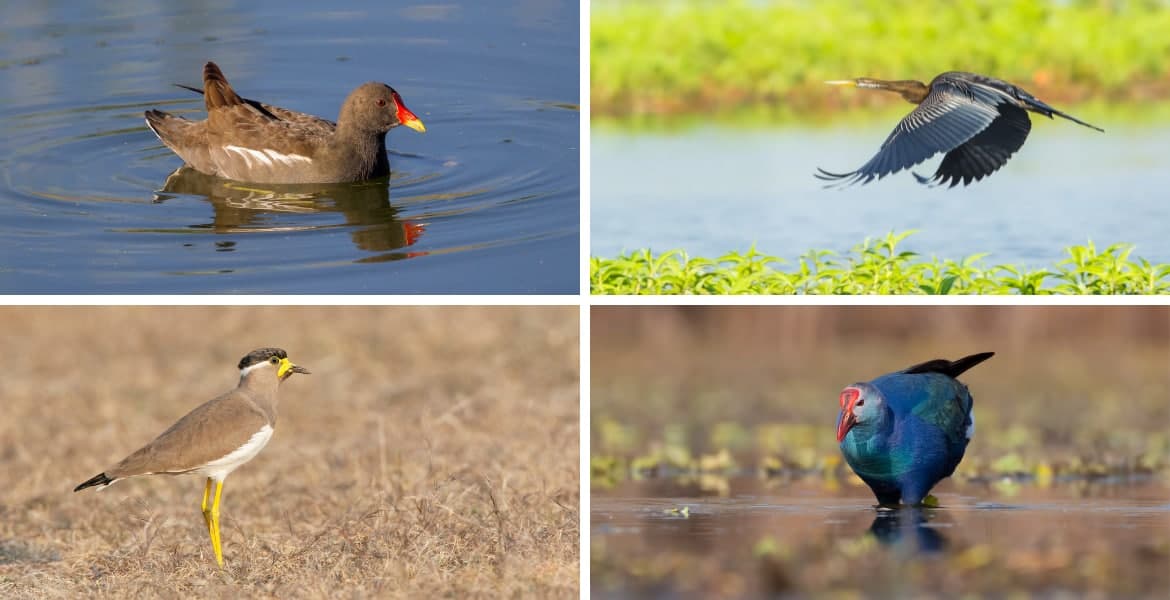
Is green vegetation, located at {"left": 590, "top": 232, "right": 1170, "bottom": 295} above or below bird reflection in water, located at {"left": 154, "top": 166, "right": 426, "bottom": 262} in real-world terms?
below

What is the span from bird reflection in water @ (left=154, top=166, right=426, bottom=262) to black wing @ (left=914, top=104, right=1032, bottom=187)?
7.24 feet

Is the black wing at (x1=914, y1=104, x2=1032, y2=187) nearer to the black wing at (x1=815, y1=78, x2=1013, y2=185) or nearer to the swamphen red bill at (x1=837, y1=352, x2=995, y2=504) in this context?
the black wing at (x1=815, y1=78, x2=1013, y2=185)

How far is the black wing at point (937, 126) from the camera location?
5.48 metres

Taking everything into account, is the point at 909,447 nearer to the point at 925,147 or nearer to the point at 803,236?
the point at 925,147

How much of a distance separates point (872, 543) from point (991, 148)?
1755 mm

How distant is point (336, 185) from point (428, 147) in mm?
599

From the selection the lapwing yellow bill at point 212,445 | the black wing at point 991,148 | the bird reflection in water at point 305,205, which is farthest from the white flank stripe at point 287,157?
the black wing at point 991,148

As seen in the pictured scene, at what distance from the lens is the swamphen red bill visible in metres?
5.66

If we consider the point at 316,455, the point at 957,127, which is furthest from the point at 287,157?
the point at 957,127

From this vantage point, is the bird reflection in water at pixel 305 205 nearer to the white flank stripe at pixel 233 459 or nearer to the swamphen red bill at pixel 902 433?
the white flank stripe at pixel 233 459

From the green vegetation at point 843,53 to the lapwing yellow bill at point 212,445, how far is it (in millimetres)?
5100

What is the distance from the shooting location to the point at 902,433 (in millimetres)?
5660

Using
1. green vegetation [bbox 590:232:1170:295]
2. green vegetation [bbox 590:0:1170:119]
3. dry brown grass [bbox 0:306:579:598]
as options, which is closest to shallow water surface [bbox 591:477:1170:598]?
dry brown grass [bbox 0:306:579:598]

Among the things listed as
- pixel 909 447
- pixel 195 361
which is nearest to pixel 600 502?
pixel 909 447
